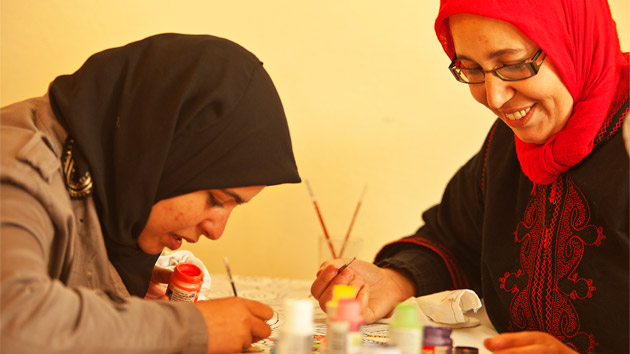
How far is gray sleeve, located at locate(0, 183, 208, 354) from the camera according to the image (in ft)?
3.01

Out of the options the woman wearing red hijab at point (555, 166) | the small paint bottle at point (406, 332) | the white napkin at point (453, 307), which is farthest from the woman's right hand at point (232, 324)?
the white napkin at point (453, 307)

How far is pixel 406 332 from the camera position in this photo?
39.4 inches

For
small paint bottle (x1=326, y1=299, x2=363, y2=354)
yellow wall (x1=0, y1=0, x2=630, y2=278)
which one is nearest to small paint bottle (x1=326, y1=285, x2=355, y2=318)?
small paint bottle (x1=326, y1=299, x2=363, y2=354)

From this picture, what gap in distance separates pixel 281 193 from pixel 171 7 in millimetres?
892

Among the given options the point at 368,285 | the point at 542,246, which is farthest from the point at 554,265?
the point at 368,285

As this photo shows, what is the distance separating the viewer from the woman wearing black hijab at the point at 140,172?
3.43ft

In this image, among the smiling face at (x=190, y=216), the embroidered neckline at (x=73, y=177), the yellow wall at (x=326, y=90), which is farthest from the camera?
the yellow wall at (x=326, y=90)

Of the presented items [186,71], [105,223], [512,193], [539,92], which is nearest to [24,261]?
[105,223]

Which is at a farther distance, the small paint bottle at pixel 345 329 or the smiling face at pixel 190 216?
the smiling face at pixel 190 216

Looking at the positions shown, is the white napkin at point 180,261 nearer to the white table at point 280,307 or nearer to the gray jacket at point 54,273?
the white table at point 280,307

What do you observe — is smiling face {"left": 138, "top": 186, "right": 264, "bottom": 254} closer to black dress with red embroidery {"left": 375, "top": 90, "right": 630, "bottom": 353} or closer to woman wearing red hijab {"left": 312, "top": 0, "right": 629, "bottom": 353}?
woman wearing red hijab {"left": 312, "top": 0, "right": 629, "bottom": 353}

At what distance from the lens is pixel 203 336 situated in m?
1.10

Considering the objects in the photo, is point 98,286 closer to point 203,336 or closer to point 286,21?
point 203,336

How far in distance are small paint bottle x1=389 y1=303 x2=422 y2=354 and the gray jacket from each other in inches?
13.1
